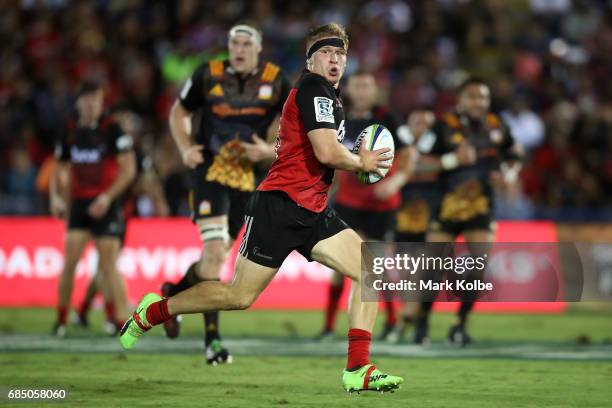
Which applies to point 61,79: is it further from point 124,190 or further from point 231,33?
point 231,33

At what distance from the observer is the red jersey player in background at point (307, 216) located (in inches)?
318

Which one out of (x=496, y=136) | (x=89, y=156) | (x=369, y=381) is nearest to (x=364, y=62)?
(x=496, y=136)

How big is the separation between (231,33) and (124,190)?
357cm

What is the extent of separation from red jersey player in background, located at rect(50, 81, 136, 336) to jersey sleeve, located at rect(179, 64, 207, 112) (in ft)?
9.48

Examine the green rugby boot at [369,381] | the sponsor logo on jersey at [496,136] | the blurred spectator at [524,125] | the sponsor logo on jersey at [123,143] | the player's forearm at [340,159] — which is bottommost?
the green rugby boot at [369,381]

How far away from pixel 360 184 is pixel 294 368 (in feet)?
12.8

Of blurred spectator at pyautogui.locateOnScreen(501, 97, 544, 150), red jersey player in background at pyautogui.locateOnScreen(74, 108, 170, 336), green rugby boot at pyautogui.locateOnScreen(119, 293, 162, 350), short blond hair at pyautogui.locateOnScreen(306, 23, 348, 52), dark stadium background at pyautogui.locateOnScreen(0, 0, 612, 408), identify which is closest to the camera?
short blond hair at pyautogui.locateOnScreen(306, 23, 348, 52)

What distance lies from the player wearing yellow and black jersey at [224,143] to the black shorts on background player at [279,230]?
2.14 metres

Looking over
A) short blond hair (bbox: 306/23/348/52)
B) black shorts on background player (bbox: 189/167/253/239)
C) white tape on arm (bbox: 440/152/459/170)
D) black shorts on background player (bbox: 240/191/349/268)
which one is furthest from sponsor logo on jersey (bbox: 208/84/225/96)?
white tape on arm (bbox: 440/152/459/170)

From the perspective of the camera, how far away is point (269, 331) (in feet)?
46.4

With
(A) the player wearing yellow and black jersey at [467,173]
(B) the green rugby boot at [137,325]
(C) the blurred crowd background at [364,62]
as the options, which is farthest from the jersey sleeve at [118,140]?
(C) the blurred crowd background at [364,62]

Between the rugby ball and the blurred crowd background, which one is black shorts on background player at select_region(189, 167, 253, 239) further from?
the blurred crowd background

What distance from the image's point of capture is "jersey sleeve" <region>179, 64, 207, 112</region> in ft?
34.9

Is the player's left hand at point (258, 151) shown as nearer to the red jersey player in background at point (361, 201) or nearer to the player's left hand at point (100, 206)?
the red jersey player in background at point (361, 201)
